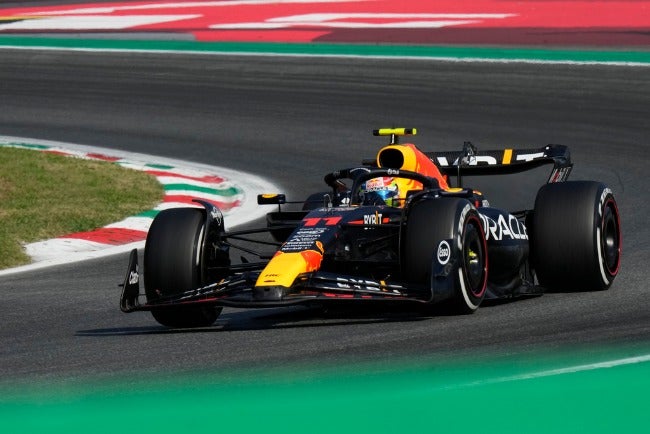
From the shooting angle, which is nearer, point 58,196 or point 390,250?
point 390,250

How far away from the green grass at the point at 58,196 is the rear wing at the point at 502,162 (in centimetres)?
337

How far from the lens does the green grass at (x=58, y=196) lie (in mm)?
11898

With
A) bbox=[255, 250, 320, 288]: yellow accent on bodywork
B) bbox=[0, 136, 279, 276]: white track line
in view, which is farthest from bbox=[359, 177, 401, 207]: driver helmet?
bbox=[0, 136, 279, 276]: white track line

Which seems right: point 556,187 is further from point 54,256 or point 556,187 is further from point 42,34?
point 42,34

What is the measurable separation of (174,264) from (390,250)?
1193mm

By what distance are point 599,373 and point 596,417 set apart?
714mm

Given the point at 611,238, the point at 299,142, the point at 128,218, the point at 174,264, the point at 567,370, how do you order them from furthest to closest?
the point at 299,142, the point at 128,218, the point at 611,238, the point at 174,264, the point at 567,370

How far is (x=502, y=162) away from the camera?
392 inches

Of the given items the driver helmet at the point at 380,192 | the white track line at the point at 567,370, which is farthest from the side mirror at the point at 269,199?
the white track line at the point at 567,370

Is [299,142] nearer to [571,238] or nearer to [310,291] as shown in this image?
[571,238]

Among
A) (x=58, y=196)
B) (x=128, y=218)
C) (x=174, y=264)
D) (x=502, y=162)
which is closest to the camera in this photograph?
(x=174, y=264)

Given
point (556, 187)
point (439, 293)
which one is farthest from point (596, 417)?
point (556, 187)

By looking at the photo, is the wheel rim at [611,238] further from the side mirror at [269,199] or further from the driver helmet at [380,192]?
the side mirror at [269,199]

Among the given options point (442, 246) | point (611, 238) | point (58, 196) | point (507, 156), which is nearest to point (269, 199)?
point (442, 246)
